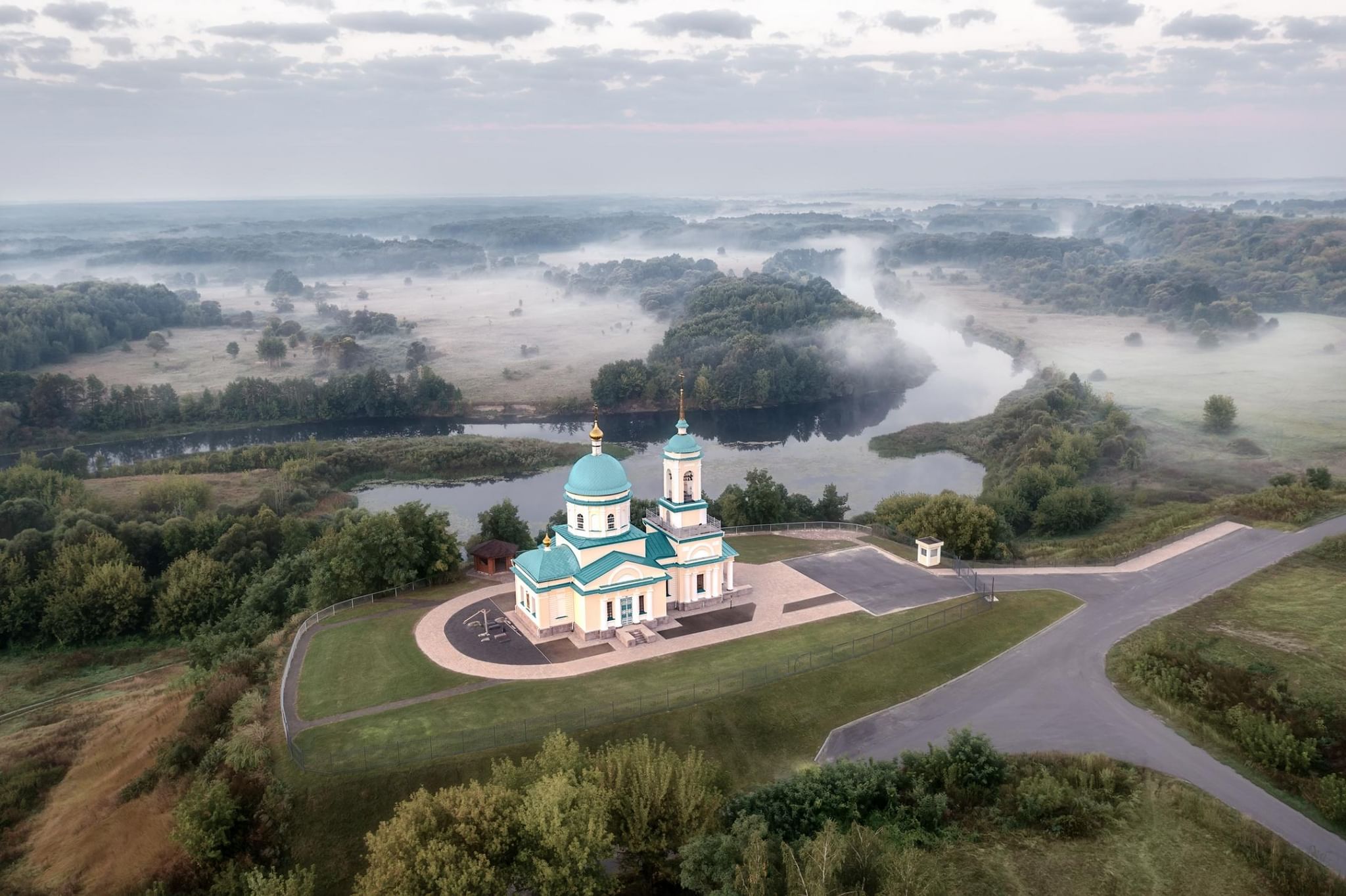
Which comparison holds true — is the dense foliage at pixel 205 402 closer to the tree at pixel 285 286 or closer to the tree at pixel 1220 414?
the tree at pixel 1220 414

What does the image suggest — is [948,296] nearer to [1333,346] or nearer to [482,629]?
[1333,346]

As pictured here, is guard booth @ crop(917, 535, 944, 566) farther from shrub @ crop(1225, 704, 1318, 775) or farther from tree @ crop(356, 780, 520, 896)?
tree @ crop(356, 780, 520, 896)

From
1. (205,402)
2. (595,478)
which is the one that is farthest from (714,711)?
(205,402)

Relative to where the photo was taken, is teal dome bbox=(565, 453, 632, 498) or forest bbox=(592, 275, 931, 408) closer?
teal dome bbox=(565, 453, 632, 498)

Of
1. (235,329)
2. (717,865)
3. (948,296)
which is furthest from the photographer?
(948,296)

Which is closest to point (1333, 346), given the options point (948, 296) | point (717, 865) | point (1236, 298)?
point (1236, 298)

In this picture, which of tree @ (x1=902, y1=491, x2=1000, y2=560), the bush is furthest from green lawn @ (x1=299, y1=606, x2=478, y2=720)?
tree @ (x1=902, y1=491, x2=1000, y2=560)
